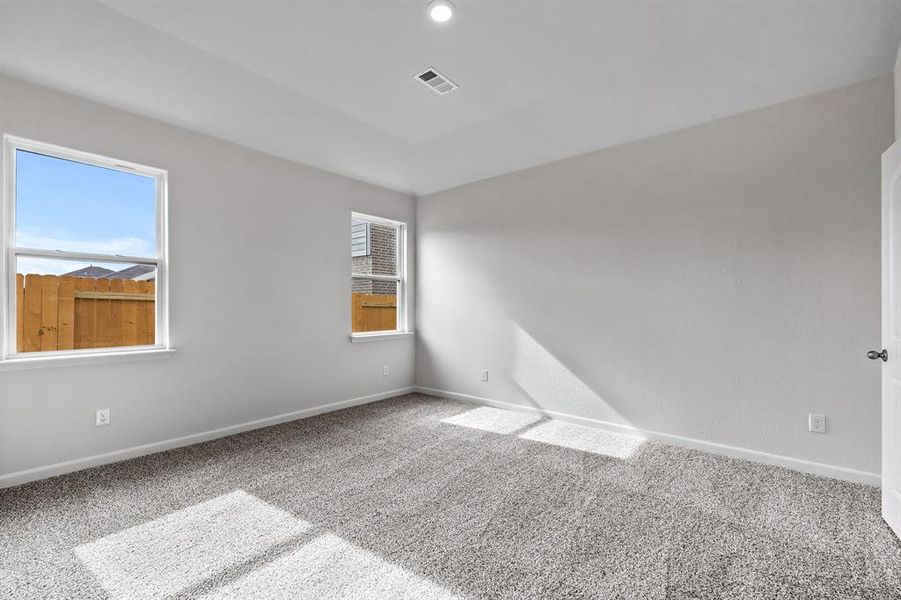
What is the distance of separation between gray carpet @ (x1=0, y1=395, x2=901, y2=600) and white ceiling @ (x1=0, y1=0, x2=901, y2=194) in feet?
8.40

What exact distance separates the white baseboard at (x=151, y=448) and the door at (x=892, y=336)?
13.4ft

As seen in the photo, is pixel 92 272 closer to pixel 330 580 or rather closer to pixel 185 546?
pixel 185 546

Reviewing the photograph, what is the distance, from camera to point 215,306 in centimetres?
353

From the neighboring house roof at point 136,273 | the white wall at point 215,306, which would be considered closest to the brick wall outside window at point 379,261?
the white wall at point 215,306

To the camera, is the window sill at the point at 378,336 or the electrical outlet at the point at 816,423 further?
the window sill at the point at 378,336

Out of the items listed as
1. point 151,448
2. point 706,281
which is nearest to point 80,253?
point 151,448

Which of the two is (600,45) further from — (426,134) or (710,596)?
(710,596)

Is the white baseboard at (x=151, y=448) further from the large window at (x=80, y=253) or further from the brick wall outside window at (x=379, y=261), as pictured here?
the brick wall outside window at (x=379, y=261)

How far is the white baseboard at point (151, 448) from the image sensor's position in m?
2.65

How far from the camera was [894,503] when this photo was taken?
2104mm

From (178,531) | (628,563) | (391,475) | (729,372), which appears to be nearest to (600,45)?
(729,372)

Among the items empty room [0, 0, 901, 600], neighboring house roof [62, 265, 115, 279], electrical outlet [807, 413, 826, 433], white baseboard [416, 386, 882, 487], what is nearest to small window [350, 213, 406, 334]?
empty room [0, 0, 901, 600]

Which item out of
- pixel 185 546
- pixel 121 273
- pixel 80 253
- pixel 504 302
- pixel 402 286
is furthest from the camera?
pixel 402 286

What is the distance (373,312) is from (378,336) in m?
0.32
